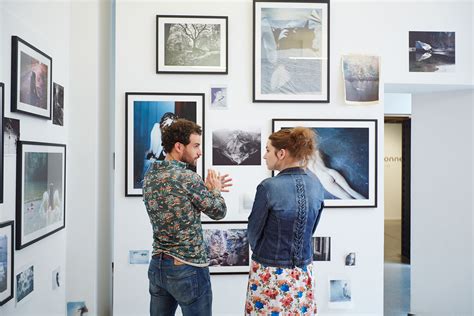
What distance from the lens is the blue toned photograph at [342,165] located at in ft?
10.6

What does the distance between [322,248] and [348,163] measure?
0.67 m

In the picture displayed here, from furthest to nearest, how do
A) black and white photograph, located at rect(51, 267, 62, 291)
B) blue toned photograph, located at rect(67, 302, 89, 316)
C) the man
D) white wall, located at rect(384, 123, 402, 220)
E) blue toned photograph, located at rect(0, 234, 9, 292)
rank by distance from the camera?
1. white wall, located at rect(384, 123, 402, 220)
2. blue toned photograph, located at rect(67, 302, 89, 316)
3. black and white photograph, located at rect(51, 267, 62, 291)
4. the man
5. blue toned photograph, located at rect(0, 234, 9, 292)

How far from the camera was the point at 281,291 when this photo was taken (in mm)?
2051

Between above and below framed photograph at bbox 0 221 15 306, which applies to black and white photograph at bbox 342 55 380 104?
above

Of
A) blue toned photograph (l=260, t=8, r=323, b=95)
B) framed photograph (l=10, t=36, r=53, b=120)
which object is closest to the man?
framed photograph (l=10, t=36, r=53, b=120)

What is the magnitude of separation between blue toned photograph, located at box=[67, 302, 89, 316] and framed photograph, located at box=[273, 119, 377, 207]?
192 cm

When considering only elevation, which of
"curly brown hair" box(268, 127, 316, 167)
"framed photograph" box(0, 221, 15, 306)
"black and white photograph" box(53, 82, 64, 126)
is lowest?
"framed photograph" box(0, 221, 15, 306)

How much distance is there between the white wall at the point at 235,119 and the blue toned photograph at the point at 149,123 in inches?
4.0

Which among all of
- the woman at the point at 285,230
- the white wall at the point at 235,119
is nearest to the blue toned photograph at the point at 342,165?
the white wall at the point at 235,119

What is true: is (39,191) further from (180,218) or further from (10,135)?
(180,218)

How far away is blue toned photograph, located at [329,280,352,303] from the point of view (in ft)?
10.6

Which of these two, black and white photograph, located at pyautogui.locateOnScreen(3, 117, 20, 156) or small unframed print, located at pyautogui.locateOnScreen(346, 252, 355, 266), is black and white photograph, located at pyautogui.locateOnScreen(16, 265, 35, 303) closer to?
black and white photograph, located at pyautogui.locateOnScreen(3, 117, 20, 156)

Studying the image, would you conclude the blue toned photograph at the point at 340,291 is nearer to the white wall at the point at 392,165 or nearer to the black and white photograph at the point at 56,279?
the black and white photograph at the point at 56,279

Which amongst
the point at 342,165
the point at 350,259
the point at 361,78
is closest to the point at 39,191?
the point at 342,165
